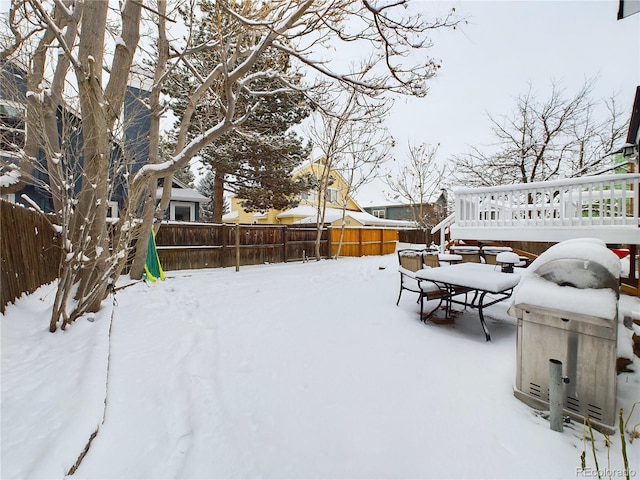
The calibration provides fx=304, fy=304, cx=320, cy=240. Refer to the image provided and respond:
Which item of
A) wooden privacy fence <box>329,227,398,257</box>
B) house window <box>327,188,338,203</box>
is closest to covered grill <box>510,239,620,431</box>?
wooden privacy fence <box>329,227,398,257</box>

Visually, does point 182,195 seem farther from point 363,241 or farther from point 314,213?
point 363,241

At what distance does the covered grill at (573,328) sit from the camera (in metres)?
2.21

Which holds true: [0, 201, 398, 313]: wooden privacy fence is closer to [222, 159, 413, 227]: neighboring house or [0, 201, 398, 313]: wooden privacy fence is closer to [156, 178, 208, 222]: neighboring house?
[222, 159, 413, 227]: neighboring house

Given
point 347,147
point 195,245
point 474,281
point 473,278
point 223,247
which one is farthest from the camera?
point 347,147

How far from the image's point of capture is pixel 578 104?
13195 millimetres

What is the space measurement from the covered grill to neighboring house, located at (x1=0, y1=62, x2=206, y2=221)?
4659mm

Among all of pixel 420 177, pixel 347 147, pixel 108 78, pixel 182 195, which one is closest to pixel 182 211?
pixel 182 195

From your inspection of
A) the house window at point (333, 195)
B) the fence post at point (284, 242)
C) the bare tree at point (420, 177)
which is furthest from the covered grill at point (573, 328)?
the house window at point (333, 195)

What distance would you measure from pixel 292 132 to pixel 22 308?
10685 millimetres

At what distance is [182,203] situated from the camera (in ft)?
43.6

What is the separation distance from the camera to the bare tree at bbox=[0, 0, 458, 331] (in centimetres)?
337

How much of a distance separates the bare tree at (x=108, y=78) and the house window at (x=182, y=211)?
20.9 ft

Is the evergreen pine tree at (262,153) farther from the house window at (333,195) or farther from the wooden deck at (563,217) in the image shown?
the house window at (333,195)

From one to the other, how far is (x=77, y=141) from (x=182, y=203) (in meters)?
10.4
